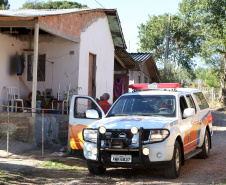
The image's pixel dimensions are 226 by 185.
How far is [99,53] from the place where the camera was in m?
17.1

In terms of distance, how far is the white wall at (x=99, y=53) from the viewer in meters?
15.1

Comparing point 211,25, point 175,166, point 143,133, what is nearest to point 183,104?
point 175,166

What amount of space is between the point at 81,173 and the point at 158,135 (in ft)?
6.42

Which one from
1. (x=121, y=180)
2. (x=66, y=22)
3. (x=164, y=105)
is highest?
(x=66, y=22)

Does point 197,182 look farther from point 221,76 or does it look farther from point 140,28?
point 140,28

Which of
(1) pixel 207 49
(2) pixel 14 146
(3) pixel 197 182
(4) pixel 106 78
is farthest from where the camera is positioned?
(1) pixel 207 49

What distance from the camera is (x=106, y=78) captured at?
18.1 metres

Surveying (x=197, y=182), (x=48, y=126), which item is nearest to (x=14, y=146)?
(x=48, y=126)

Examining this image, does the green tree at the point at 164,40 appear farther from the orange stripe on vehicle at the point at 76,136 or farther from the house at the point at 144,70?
the orange stripe on vehicle at the point at 76,136

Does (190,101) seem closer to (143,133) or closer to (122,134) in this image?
(143,133)

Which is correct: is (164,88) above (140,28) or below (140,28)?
below

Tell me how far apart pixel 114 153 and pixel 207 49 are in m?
28.6

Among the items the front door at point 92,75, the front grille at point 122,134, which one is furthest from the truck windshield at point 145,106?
the front door at point 92,75

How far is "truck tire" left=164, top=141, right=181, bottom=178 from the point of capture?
6.96 metres
